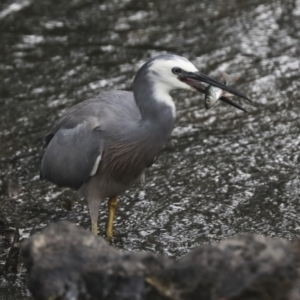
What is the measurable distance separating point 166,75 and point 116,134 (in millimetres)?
576

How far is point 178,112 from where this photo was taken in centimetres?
814

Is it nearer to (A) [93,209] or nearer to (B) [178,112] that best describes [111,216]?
(A) [93,209]

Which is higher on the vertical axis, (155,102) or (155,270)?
(155,270)

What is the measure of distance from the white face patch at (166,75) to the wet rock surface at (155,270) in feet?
5.20

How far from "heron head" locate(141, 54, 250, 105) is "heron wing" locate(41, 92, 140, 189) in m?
0.42

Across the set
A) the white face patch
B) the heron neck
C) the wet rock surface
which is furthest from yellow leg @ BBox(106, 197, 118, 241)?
the wet rock surface

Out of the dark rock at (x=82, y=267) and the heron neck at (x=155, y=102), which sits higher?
the dark rock at (x=82, y=267)

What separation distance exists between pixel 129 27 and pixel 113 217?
4.39 m

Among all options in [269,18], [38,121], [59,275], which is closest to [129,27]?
[269,18]

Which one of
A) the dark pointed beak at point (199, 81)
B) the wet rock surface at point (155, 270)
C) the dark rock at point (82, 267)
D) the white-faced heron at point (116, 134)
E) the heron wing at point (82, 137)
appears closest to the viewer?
the wet rock surface at point (155, 270)

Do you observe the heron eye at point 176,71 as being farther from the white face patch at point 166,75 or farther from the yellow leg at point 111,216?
the yellow leg at point 111,216

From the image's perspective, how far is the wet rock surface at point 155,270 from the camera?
3.64m

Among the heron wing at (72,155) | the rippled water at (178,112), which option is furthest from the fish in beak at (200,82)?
the rippled water at (178,112)

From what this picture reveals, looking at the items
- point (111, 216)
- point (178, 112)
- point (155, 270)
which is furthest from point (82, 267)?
point (178, 112)
